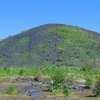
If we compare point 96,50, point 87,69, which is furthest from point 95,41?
point 87,69

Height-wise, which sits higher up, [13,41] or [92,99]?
[13,41]

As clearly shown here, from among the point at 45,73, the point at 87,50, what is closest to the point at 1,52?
the point at 87,50

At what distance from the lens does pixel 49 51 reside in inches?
7101

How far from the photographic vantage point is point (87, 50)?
186 meters

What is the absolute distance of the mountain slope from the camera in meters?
171

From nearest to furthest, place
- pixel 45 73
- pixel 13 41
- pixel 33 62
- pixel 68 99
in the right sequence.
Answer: pixel 68 99, pixel 45 73, pixel 33 62, pixel 13 41

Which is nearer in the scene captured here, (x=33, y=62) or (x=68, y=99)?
(x=68, y=99)

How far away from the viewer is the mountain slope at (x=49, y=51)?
6722 inches

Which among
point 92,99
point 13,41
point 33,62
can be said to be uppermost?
point 13,41

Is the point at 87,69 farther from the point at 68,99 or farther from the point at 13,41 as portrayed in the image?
the point at 13,41

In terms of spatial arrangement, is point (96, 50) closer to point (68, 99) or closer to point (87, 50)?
point (87, 50)

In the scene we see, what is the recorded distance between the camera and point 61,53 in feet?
584

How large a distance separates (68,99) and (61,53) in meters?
125

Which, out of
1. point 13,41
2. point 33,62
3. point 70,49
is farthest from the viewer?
point 13,41
